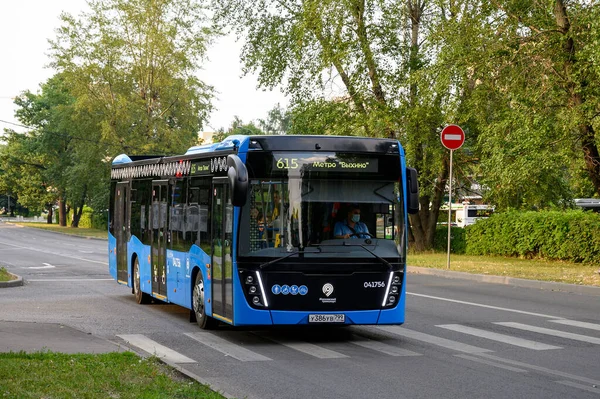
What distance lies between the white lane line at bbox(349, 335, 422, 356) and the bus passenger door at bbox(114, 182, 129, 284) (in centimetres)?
747

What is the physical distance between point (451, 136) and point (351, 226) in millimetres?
16739

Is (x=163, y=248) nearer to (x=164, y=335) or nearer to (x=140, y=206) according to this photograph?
(x=140, y=206)

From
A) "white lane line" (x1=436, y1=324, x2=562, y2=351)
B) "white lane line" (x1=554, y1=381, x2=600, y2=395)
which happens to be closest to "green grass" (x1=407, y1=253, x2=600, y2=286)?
"white lane line" (x1=436, y1=324, x2=562, y2=351)

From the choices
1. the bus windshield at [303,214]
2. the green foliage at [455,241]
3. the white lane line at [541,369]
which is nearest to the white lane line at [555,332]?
the white lane line at [541,369]

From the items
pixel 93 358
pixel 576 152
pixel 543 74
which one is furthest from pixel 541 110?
pixel 93 358

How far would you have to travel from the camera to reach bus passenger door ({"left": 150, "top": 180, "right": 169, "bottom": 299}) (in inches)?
659

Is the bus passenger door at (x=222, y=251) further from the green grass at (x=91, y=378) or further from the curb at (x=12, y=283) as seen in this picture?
the curb at (x=12, y=283)

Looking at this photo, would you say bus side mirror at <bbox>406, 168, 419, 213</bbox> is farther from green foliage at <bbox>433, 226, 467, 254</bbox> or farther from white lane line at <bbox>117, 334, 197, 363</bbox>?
green foliage at <bbox>433, 226, 467, 254</bbox>

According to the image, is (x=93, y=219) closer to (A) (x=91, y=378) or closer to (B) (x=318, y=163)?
(B) (x=318, y=163)

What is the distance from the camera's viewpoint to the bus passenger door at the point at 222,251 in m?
13.0

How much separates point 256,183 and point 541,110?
14541 mm

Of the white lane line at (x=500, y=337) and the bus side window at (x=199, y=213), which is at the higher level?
the bus side window at (x=199, y=213)

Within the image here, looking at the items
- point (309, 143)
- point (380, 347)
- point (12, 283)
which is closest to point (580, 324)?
point (380, 347)

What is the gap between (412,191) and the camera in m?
13.4
